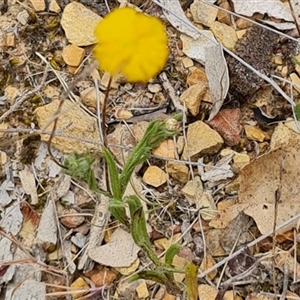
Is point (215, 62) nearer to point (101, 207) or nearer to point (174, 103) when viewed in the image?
point (174, 103)

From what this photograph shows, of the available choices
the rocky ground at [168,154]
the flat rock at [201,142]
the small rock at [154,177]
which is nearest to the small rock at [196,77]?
the rocky ground at [168,154]

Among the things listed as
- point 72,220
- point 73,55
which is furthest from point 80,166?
point 73,55

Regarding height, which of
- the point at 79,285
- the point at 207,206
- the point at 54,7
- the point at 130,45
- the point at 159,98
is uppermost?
the point at 130,45

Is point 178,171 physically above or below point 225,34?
below

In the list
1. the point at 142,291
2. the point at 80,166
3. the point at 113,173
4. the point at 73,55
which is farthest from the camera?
the point at 73,55

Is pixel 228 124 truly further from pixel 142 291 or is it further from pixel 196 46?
pixel 142 291

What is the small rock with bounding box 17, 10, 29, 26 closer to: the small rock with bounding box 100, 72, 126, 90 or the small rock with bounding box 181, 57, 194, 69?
the small rock with bounding box 100, 72, 126, 90

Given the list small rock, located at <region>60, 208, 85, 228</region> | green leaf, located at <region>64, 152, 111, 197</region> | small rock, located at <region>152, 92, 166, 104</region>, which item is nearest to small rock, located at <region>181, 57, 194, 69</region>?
small rock, located at <region>152, 92, 166, 104</region>
